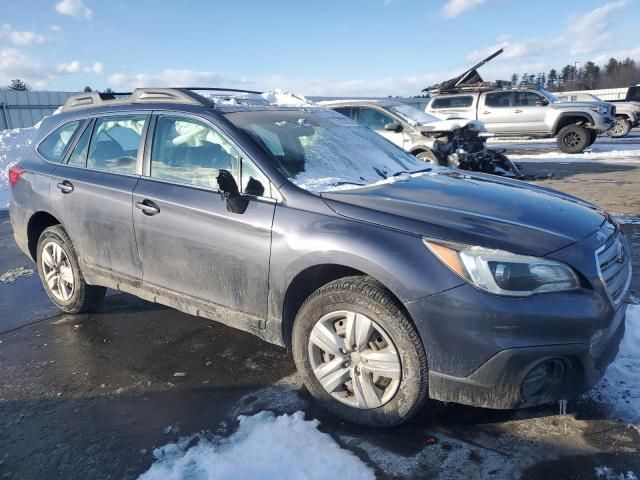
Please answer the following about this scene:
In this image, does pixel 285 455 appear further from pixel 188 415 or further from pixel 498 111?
pixel 498 111

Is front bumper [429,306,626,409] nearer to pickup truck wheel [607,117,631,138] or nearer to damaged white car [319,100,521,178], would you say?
damaged white car [319,100,521,178]

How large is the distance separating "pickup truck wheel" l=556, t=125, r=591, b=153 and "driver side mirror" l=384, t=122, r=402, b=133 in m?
8.08

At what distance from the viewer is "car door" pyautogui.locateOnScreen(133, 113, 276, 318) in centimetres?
300

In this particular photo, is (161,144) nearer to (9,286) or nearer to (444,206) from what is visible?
(444,206)

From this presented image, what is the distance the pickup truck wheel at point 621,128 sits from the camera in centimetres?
2075

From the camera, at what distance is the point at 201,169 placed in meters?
3.37

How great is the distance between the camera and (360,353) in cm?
269

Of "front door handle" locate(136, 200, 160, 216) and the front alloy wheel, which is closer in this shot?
the front alloy wheel

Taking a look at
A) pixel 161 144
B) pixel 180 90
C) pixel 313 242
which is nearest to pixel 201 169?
pixel 161 144

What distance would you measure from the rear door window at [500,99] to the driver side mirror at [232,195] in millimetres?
15319

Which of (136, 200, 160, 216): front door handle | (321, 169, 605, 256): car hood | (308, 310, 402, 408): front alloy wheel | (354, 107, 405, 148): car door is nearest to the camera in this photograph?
(321, 169, 605, 256): car hood

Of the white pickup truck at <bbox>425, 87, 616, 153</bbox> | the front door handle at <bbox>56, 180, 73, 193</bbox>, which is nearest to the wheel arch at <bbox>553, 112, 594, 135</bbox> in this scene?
the white pickup truck at <bbox>425, 87, 616, 153</bbox>

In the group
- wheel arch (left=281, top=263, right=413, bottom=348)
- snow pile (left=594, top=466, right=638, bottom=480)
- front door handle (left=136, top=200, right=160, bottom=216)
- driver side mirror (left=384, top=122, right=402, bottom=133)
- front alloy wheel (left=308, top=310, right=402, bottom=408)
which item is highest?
driver side mirror (left=384, top=122, right=402, bottom=133)

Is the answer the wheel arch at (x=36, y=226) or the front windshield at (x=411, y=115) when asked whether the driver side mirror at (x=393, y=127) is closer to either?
the front windshield at (x=411, y=115)
